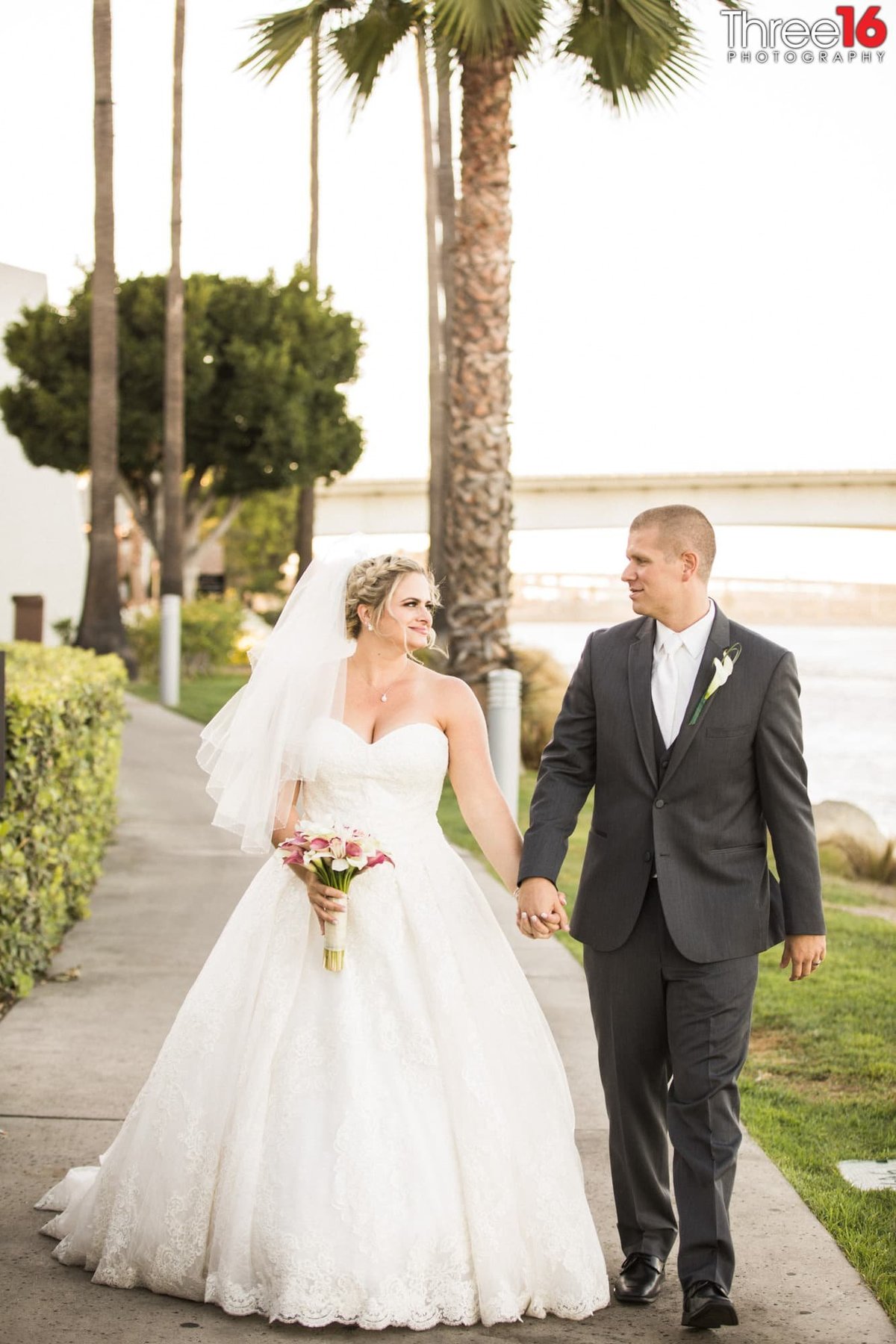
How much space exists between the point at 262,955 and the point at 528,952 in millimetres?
4756

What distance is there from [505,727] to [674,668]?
7.31 meters

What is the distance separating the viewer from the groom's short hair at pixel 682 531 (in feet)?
13.8

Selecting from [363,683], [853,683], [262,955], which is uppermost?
[363,683]

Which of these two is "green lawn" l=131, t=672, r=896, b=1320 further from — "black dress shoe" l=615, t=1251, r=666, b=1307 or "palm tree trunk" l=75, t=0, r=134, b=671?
"palm tree trunk" l=75, t=0, r=134, b=671

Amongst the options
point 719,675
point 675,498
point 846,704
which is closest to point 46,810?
point 719,675

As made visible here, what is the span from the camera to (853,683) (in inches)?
1447

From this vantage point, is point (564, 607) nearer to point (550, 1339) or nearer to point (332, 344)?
point (332, 344)

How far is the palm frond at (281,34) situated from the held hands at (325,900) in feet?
40.8

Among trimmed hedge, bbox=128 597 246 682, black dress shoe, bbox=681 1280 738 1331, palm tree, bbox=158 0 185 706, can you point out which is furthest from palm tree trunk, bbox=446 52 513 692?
trimmed hedge, bbox=128 597 246 682

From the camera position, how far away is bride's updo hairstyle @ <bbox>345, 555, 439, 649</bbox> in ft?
14.7

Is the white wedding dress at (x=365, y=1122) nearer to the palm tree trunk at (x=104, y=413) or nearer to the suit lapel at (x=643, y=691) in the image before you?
the suit lapel at (x=643, y=691)

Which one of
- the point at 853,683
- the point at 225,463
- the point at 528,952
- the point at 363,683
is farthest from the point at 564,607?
the point at 363,683

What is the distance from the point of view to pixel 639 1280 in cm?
418

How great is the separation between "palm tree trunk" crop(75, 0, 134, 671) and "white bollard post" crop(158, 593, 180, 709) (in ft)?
7.16
